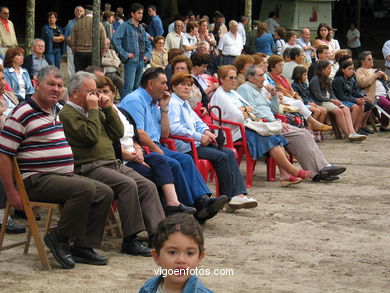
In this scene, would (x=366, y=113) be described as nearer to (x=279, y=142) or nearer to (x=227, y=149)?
(x=279, y=142)

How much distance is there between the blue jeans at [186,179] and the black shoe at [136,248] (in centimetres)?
99

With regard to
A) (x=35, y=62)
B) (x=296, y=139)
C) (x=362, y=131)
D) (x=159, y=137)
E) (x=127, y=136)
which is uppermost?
(x=35, y=62)

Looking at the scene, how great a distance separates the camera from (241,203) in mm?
8945

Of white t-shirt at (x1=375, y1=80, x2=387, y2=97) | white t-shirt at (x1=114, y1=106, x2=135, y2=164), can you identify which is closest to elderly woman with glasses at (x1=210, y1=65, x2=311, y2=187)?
white t-shirt at (x1=114, y1=106, x2=135, y2=164)

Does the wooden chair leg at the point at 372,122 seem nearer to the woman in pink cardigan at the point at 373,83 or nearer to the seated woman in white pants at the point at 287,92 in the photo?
the woman in pink cardigan at the point at 373,83

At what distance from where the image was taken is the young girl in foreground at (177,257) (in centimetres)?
394

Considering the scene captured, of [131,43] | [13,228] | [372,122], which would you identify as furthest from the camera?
[372,122]

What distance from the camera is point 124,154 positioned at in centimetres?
783

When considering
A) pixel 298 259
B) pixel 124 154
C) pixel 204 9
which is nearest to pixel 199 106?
pixel 124 154

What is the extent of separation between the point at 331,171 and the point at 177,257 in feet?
23.4

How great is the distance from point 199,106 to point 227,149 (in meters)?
1.58

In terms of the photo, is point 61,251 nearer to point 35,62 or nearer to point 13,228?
point 13,228

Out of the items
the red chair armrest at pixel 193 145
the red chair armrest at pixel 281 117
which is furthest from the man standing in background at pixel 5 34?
the red chair armrest at pixel 193 145

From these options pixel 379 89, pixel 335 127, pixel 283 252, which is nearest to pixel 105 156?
pixel 283 252
